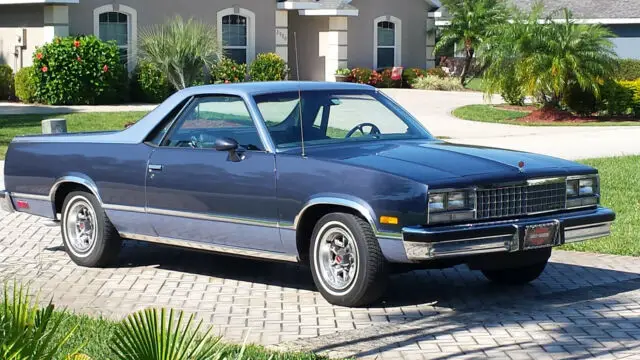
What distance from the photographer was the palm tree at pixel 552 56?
26.6 m

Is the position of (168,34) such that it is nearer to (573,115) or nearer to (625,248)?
(573,115)

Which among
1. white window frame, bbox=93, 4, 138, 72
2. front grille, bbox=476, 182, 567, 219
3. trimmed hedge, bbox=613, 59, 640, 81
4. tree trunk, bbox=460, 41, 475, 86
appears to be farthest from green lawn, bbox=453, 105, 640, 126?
front grille, bbox=476, 182, 567, 219

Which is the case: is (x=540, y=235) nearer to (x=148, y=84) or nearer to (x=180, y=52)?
(x=180, y=52)

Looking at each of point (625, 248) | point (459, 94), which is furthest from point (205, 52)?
point (625, 248)

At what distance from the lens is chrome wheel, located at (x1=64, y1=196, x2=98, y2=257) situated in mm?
9727

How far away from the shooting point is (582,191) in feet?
27.7

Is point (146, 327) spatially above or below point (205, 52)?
below

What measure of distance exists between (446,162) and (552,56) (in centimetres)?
1939

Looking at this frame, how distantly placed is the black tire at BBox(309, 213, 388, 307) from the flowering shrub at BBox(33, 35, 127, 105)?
21.9 metres

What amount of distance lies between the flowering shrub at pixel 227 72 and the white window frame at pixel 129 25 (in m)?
2.18

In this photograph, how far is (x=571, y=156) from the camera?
742 inches

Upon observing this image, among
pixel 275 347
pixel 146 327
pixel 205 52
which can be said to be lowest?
pixel 275 347

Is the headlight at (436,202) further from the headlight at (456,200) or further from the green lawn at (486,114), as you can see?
the green lawn at (486,114)

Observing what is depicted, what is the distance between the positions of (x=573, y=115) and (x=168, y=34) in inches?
405
